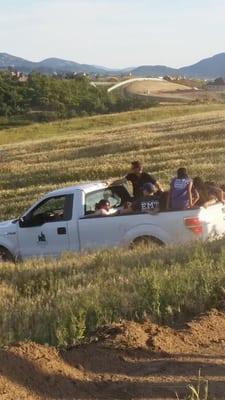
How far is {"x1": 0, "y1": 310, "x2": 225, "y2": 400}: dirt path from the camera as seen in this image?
4336mm

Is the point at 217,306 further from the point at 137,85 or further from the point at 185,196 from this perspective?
the point at 137,85

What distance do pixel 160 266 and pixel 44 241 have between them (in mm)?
4626

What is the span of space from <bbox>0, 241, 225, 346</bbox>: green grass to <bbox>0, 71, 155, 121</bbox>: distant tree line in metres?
86.6

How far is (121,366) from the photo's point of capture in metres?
4.82

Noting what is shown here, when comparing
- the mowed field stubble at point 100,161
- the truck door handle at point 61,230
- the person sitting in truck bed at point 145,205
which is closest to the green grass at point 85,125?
the mowed field stubble at point 100,161

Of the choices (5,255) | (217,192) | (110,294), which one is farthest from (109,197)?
(110,294)

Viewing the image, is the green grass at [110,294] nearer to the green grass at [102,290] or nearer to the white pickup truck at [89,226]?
the green grass at [102,290]

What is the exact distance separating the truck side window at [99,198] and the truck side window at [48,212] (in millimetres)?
337

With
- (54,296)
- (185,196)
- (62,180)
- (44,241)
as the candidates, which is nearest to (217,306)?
(54,296)

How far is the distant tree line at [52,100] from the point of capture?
97938 mm

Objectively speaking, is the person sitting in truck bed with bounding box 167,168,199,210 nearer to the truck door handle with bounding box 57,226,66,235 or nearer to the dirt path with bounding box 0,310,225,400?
the truck door handle with bounding box 57,226,66,235

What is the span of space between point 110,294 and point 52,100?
319 feet

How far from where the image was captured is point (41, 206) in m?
12.4

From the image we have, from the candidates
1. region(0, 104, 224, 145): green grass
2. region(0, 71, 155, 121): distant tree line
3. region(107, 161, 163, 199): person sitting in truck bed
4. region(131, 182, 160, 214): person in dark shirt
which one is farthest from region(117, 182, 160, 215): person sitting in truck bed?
region(0, 71, 155, 121): distant tree line
